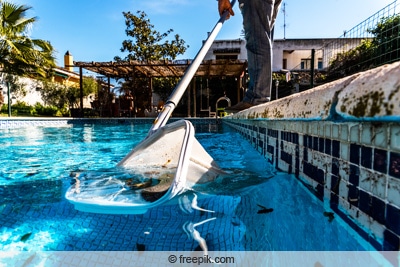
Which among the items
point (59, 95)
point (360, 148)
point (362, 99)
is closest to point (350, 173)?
point (360, 148)

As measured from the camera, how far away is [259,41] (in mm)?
3088

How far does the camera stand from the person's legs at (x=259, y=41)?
299cm

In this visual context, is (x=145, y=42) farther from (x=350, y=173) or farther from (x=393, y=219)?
(x=393, y=219)

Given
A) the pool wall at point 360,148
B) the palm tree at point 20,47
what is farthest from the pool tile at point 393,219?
the palm tree at point 20,47

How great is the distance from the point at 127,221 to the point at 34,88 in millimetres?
20188

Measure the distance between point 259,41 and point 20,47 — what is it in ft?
40.0

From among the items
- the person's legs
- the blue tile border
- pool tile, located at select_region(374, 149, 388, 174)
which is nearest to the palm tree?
the person's legs

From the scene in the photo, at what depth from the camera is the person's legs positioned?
2990 millimetres

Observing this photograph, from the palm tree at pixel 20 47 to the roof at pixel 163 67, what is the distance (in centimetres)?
145

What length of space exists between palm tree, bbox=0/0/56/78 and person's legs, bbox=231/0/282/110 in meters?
11.9

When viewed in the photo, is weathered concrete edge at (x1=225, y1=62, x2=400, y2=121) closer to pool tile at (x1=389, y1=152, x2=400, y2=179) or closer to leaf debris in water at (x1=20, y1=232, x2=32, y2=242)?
pool tile at (x1=389, y1=152, x2=400, y2=179)

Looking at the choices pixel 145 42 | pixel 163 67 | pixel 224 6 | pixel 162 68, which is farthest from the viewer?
pixel 145 42

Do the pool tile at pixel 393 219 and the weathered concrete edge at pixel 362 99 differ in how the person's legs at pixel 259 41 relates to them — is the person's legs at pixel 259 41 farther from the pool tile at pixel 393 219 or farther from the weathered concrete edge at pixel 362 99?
the pool tile at pixel 393 219

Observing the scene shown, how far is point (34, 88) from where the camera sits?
18594 millimetres
